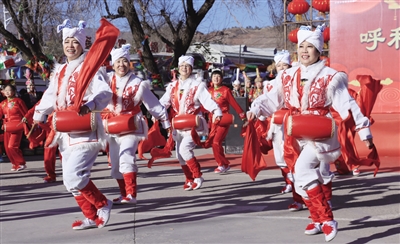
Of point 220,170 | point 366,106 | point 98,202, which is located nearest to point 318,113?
point 366,106

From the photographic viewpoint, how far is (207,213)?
700 centimetres

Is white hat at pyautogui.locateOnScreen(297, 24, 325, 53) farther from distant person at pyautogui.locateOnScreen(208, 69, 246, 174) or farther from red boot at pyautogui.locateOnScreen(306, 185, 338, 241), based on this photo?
distant person at pyautogui.locateOnScreen(208, 69, 246, 174)

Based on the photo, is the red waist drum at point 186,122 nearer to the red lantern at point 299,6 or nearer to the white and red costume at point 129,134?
the white and red costume at point 129,134

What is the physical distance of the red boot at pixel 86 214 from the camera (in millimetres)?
6129

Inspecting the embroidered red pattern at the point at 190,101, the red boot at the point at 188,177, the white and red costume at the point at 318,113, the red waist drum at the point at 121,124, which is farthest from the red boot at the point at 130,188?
the white and red costume at the point at 318,113

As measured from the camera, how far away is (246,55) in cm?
4638

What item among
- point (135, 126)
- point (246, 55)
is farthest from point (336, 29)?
point (246, 55)

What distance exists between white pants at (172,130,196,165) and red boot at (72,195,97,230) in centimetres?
257

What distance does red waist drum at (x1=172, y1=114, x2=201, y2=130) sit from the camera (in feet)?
28.2

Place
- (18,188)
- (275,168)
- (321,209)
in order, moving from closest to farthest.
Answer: (321,209) → (18,188) → (275,168)

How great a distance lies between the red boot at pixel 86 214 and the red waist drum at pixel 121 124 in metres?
1.32

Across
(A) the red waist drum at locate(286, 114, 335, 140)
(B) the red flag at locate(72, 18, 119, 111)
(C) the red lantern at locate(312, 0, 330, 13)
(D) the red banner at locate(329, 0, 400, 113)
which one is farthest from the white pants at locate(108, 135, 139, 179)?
(C) the red lantern at locate(312, 0, 330, 13)

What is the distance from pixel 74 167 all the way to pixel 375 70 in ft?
25.7

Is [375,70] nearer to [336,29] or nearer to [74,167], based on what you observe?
[336,29]
